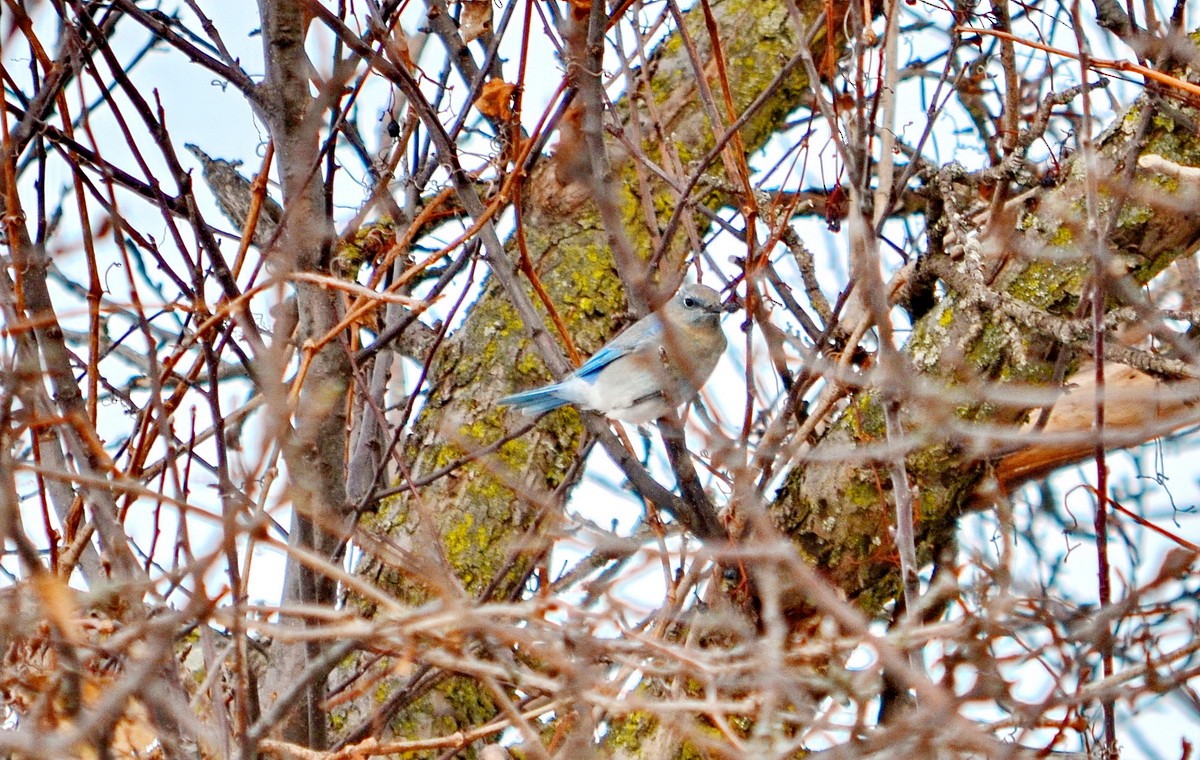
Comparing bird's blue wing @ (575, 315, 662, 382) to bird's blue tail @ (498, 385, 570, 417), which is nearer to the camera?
bird's blue tail @ (498, 385, 570, 417)

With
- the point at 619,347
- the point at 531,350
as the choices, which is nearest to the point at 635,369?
the point at 619,347

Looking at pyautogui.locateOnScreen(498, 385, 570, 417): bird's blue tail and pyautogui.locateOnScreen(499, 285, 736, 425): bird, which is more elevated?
pyautogui.locateOnScreen(499, 285, 736, 425): bird

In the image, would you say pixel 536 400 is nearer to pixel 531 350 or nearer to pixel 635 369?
pixel 531 350

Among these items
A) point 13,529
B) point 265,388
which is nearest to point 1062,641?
point 265,388

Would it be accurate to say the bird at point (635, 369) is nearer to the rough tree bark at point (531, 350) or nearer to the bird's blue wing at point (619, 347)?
the bird's blue wing at point (619, 347)

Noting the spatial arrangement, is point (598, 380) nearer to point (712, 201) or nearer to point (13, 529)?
point (712, 201)

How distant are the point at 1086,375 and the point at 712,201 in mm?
1619

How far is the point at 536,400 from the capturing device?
14.4 feet

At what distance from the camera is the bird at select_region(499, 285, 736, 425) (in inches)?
166

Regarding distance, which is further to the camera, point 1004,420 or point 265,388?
point 1004,420

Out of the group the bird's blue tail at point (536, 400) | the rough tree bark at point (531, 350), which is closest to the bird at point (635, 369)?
the bird's blue tail at point (536, 400)

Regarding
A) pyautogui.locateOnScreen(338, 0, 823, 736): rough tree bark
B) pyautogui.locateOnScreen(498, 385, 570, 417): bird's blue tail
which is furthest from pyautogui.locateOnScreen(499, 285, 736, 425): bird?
pyautogui.locateOnScreen(338, 0, 823, 736): rough tree bark

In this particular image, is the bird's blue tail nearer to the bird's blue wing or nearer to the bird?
the bird

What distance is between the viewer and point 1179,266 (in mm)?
4668
